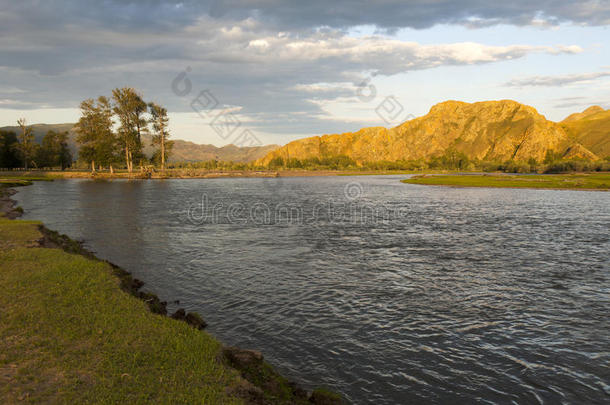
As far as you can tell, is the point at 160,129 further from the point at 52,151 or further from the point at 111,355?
the point at 111,355

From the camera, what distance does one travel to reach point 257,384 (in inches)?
375

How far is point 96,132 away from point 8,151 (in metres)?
49.5

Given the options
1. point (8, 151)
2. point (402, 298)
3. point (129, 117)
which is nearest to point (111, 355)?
point (402, 298)

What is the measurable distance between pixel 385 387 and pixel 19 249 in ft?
73.5

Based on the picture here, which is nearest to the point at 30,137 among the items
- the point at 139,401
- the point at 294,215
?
the point at 294,215

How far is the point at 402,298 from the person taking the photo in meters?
17.4

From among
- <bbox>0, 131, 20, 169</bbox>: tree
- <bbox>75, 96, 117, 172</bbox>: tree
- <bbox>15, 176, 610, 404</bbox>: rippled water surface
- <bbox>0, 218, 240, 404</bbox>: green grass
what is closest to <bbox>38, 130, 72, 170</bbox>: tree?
<bbox>0, 131, 20, 169</bbox>: tree

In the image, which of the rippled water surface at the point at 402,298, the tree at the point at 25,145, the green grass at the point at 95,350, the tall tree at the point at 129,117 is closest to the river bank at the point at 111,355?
the green grass at the point at 95,350

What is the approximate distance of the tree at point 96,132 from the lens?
136500 millimetres

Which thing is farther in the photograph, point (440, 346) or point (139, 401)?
point (440, 346)

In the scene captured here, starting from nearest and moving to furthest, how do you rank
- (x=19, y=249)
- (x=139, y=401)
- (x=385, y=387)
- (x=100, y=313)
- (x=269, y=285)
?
(x=139, y=401)
(x=385, y=387)
(x=100, y=313)
(x=269, y=285)
(x=19, y=249)

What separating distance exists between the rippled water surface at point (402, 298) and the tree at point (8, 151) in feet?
493

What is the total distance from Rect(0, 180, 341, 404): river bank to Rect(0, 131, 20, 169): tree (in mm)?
174426

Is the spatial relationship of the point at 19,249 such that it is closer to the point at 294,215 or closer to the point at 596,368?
the point at 596,368
